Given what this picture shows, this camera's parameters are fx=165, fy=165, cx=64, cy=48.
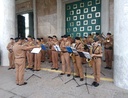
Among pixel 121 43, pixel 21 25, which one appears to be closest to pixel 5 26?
pixel 121 43

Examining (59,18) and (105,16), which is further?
(59,18)

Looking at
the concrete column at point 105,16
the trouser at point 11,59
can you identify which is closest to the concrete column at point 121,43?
the concrete column at point 105,16

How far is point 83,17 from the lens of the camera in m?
13.4

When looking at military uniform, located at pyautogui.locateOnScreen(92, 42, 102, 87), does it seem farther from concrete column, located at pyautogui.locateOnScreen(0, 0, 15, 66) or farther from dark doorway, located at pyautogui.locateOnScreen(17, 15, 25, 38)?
dark doorway, located at pyautogui.locateOnScreen(17, 15, 25, 38)

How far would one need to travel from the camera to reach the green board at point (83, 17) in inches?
Answer: 496

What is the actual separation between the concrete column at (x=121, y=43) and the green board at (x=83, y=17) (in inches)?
245

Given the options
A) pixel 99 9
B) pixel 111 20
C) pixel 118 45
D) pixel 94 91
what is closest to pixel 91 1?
pixel 99 9

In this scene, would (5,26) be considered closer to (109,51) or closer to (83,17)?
(83,17)

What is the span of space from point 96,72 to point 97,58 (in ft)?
1.91

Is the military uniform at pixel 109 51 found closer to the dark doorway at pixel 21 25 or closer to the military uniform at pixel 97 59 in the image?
the military uniform at pixel 97 59

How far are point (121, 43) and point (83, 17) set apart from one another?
7.76m

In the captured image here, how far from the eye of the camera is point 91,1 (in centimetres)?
1291

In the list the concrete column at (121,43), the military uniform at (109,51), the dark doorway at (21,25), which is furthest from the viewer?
the dark doorway at (21,25)

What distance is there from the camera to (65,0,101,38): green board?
12.6 meters
